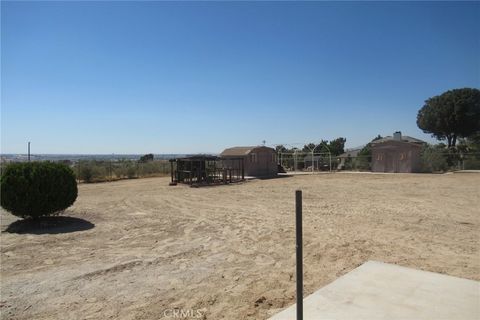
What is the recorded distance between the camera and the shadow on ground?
9039 mm

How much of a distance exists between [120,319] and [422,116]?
5534 centimetres

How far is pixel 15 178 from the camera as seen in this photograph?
9352 mm

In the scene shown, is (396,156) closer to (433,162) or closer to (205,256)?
(433,162)

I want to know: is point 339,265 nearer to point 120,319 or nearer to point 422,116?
point 120,319

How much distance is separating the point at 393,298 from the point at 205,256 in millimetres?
3539

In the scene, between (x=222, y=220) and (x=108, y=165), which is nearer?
(x=222, y=220)

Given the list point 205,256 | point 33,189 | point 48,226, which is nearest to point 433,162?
point 205,256

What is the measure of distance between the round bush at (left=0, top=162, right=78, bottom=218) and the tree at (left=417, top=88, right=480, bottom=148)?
50.2 metres

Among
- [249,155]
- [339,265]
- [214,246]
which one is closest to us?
[339,265]

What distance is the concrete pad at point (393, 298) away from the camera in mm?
3695

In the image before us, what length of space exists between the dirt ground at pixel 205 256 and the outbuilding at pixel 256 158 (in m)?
18.7

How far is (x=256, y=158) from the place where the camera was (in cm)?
3164

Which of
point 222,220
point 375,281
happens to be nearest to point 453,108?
point 222,220

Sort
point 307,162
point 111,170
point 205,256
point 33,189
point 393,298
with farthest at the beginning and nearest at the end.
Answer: point 307,162 < point 111,170 < point 33,189 < point 205,256 < point 393,298
